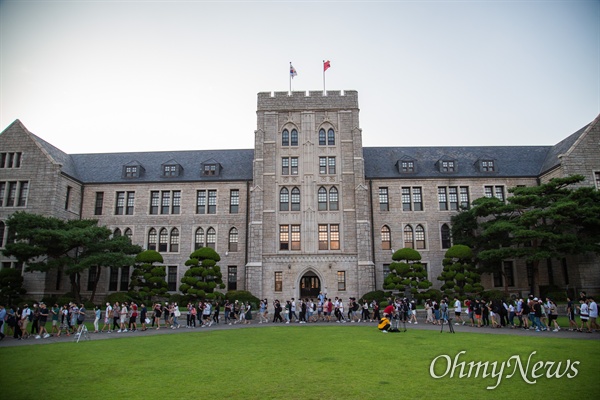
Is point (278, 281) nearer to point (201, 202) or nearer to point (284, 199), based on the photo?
point (284, 199)

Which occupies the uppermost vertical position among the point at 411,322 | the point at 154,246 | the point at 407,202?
the point at 407,202

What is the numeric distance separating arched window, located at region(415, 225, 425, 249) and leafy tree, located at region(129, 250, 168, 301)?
24.1m

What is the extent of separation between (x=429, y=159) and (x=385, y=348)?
107ft

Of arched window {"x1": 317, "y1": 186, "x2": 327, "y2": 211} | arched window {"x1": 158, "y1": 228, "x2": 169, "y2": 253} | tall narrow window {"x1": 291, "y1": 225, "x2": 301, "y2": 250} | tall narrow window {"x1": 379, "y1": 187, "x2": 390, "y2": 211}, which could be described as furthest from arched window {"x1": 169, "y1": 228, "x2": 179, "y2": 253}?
tall narrow window {"x1": 379, "y1": 187, "x2": 390, "y2": 211}

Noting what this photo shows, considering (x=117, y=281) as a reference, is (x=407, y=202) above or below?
above

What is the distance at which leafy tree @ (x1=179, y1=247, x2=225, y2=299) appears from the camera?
33344 millimetres

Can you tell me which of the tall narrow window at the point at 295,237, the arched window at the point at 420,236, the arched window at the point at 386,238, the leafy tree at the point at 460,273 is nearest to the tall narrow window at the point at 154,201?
the tall narrow window at the point at 295,237

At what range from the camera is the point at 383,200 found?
4122 cm

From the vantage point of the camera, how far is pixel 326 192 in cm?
3912

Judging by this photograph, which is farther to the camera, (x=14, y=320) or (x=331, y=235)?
(x=331, y=235)

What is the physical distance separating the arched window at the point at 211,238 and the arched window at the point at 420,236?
20210 millimetres

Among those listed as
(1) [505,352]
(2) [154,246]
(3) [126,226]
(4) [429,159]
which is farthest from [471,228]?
(3) [126,226]

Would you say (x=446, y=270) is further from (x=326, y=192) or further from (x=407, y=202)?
(x=326, y=192)

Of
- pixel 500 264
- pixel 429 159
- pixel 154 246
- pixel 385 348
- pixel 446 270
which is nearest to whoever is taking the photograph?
pixel 385 348
